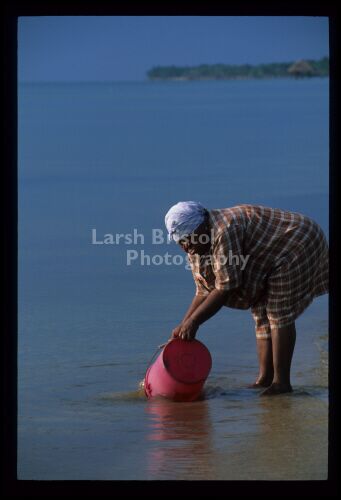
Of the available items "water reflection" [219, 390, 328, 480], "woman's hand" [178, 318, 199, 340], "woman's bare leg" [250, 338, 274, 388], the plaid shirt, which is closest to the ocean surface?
"water reflection" [219, 390, 328, 480]

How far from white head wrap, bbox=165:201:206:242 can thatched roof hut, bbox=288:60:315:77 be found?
26132mm

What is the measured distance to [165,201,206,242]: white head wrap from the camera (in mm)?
5777

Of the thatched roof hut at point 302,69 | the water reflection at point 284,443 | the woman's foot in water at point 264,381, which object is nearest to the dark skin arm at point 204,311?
the water reflection at point 284,443

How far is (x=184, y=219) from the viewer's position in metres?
5.79

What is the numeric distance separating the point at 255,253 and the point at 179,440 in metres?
0.85

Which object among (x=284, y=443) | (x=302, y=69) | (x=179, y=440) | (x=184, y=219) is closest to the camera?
(x=284, y=443)

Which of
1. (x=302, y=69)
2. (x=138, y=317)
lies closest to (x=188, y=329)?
(x=138, y=317)

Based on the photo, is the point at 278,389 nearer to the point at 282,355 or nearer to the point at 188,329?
the point at 282,355

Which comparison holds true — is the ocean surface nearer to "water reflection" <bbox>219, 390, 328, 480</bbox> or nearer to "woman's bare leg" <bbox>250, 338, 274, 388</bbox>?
"water reflection" <bbox>219, 390, 328, 480</bbox>

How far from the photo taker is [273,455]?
203 inches

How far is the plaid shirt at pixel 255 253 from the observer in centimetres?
581

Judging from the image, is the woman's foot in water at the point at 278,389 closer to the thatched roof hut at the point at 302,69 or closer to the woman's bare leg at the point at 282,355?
the woman's bare leg at the point at 282,355

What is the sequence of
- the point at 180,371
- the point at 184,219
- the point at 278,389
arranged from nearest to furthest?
the point at 184,219, the point at 180,371, the point at 278,389
